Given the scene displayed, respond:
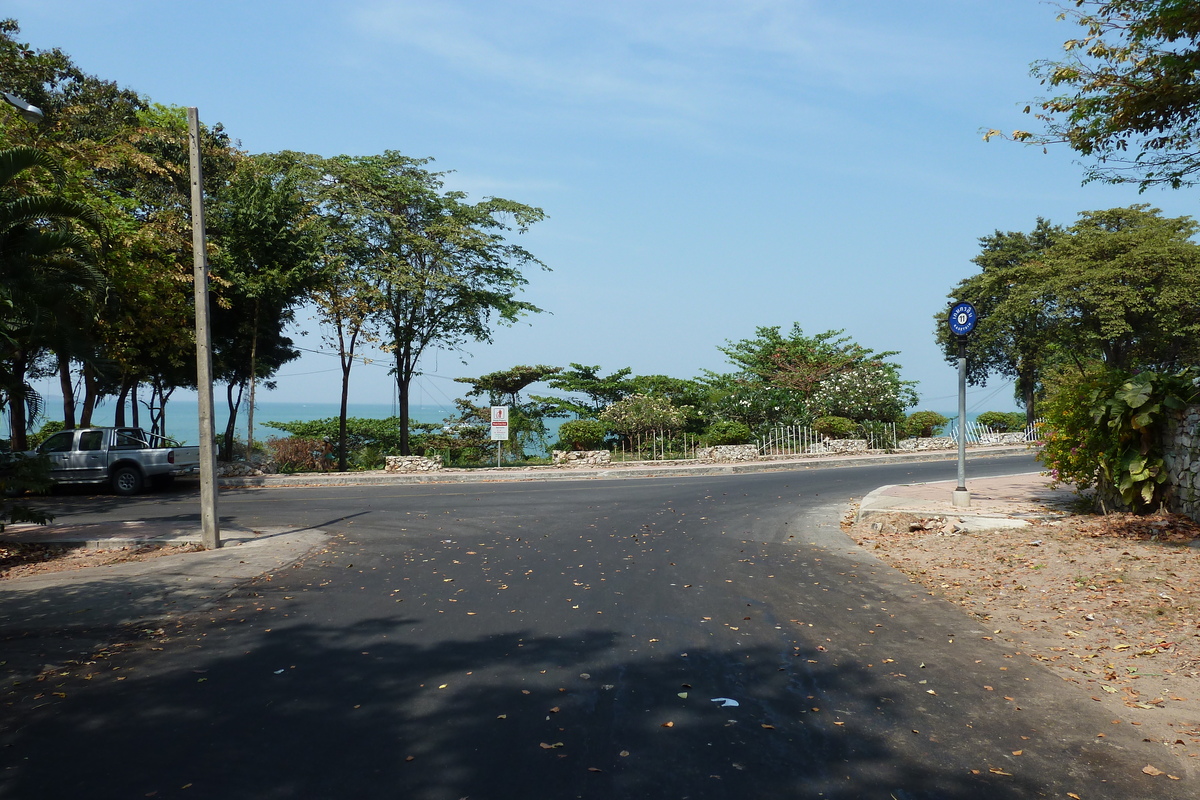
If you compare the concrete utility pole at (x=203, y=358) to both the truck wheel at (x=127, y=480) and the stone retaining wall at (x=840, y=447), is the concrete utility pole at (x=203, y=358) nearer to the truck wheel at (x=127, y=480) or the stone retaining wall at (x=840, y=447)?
the truck wheel at (x=127, y=480)

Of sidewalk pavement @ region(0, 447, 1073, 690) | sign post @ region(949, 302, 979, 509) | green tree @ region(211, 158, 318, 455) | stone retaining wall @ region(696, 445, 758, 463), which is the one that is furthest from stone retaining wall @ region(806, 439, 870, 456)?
green tree @ region(211, 158, 318, 455)

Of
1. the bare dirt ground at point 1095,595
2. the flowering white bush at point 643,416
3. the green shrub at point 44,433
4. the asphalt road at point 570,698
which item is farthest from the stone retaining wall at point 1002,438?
the green shrub at point 44,433

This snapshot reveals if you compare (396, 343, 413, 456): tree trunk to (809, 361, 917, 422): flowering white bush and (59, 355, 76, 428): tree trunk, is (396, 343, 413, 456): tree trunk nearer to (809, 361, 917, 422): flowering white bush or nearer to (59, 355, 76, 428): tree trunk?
(59, 355, 76, 428): tree trunk

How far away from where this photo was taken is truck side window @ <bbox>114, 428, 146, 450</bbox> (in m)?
19.7

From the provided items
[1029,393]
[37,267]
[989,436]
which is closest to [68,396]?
[37,267]

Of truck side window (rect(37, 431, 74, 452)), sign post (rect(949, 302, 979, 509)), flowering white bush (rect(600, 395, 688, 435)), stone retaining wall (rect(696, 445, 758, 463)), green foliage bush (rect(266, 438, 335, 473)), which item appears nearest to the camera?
sign post (rect(949, 302, 979, 509))

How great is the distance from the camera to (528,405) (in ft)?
112

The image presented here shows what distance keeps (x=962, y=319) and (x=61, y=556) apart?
48.0ft

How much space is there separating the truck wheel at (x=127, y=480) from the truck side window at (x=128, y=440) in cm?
56

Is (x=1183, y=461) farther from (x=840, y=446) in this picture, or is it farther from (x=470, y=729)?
(x=840, y=446)

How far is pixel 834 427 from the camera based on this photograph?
3209 centimetres

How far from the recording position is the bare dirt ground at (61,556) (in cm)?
1063

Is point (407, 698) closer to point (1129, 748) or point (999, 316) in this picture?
point (1129, 748)

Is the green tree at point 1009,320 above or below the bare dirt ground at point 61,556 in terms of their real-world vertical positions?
above
